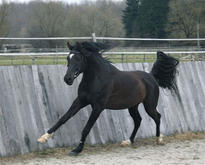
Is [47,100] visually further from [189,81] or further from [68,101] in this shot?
[189,81]

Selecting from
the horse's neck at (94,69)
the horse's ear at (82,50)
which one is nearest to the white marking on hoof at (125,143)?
the horse's neck at (94,69)

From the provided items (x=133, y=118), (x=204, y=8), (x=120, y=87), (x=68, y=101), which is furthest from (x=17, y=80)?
(x=204, y=8)

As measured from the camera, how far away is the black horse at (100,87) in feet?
19.2

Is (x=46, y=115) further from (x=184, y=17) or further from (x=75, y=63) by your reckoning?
(x=184, y=17)

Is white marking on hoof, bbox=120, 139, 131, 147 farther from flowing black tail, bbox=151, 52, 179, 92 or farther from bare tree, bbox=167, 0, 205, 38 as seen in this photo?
bare tree, bbox=167, 0, 205, 38

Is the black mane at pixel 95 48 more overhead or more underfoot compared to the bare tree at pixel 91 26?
more underfoot

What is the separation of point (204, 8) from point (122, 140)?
117 ft

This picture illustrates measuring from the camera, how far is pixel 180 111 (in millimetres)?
8633

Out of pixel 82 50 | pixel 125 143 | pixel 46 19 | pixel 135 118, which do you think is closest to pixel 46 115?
pixel 82 50

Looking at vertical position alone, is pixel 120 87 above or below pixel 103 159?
above

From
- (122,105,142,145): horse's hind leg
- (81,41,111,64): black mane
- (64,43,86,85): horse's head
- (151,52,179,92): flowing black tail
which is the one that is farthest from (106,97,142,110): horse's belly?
(151,52,179,92): flowing black tail

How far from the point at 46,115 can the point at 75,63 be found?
141 centimetres

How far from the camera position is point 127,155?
6086 millimetres

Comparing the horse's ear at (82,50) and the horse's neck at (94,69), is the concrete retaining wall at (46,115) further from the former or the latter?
the horse's ear at (82,50)
